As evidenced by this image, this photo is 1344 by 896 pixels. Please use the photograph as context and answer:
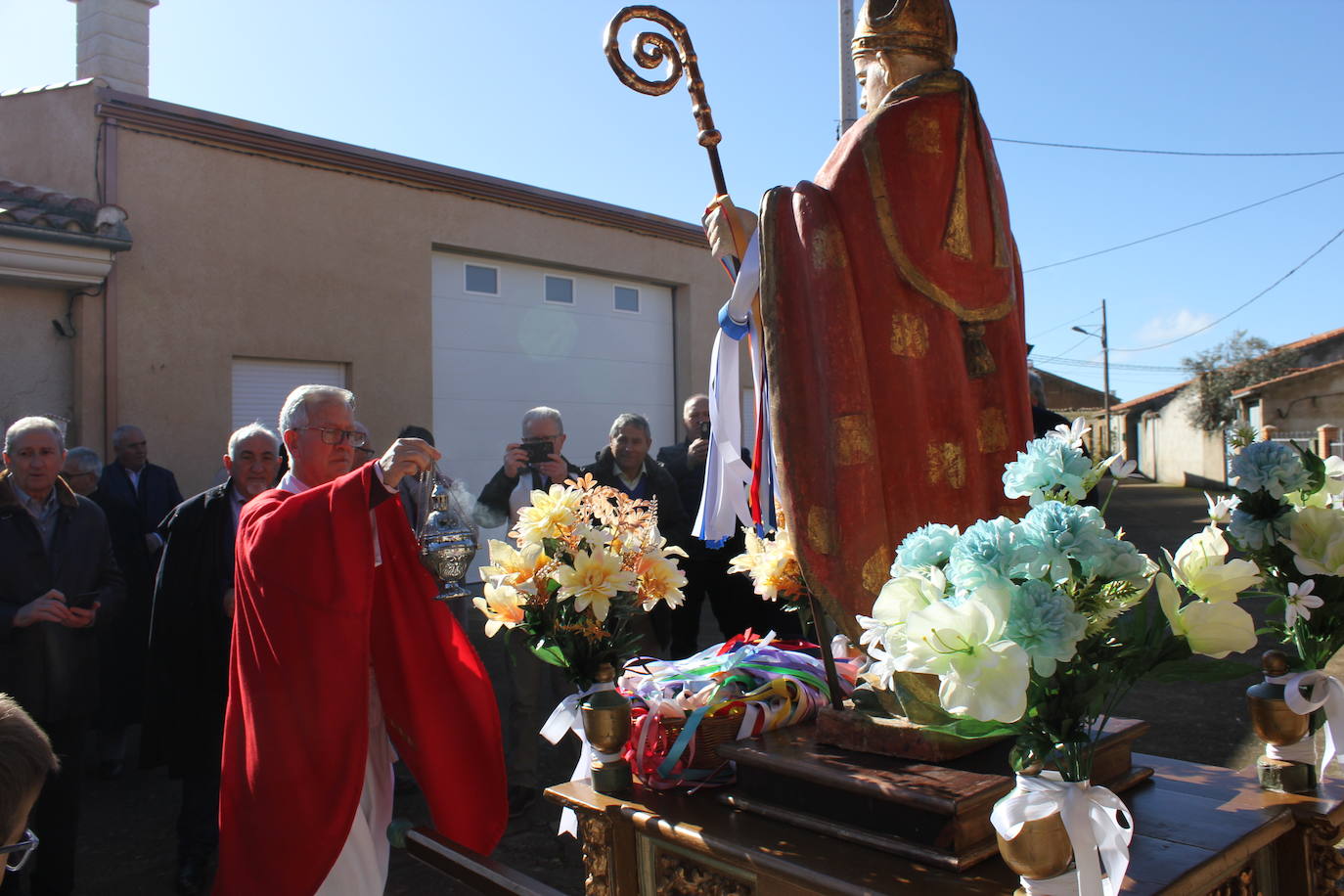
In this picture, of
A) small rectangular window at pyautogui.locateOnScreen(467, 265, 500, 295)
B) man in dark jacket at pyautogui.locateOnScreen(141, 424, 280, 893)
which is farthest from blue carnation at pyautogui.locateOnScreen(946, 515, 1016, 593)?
small rectangular window at pyautogui.locateOnScreen(467, 265, 500, 295)

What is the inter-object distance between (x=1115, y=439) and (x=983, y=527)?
42278 millimetres

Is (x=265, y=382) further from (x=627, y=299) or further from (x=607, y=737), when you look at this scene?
(x=607, y=737)

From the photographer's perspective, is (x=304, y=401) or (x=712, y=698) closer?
(x=712, y=698)

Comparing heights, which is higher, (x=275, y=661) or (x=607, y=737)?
(x=275, y=661)

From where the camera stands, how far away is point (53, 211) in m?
7.50

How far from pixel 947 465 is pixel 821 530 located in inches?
14.4

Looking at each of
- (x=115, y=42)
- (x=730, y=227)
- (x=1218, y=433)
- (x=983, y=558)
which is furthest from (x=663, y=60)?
(x=1218, y=433)

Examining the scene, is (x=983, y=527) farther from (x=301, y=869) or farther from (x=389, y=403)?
(x=389, y=403)

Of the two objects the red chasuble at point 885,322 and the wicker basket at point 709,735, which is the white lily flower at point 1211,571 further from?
the wicker basket at point 709,735

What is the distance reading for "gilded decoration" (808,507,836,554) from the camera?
2.37m

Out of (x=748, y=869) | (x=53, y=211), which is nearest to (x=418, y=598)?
(x=748, y=869)

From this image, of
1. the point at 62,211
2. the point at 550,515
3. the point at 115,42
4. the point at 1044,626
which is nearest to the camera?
the point at 1044,626

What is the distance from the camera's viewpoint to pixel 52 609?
3.87m

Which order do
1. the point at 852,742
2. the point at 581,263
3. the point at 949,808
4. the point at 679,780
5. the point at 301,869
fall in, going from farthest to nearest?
the point at 581,263
the point at 301,869
the point at 679,780
the point at 852,742
the point at 949,808
